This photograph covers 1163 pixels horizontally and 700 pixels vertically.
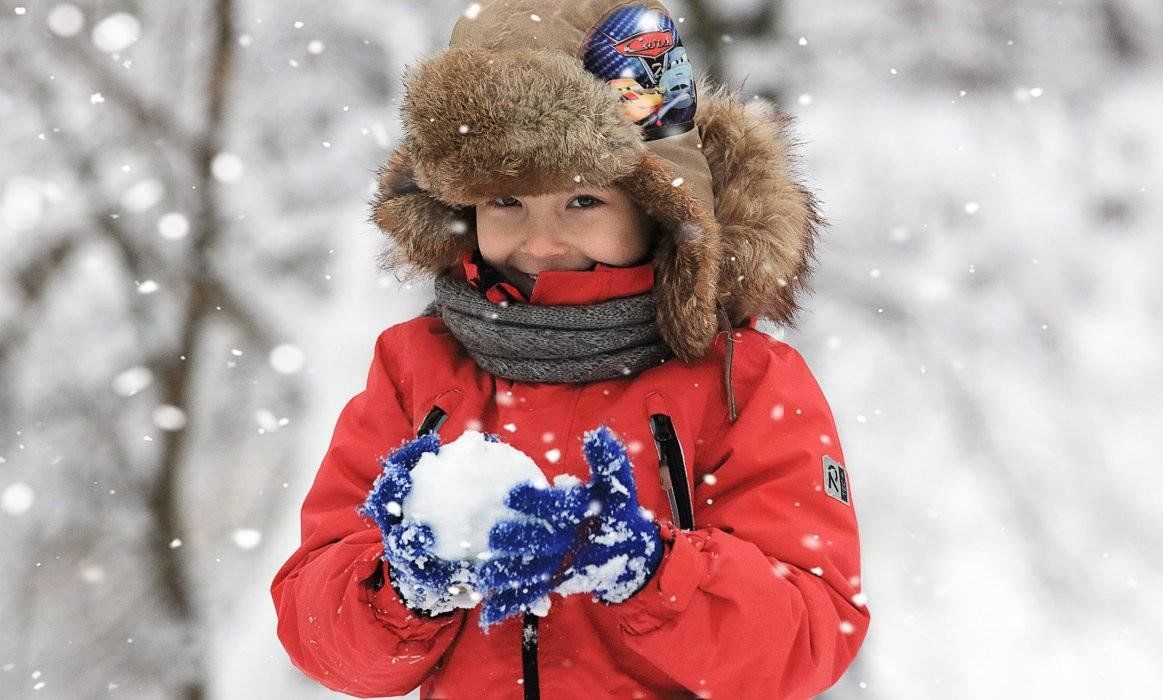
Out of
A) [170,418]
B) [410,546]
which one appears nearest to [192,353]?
[170,418]

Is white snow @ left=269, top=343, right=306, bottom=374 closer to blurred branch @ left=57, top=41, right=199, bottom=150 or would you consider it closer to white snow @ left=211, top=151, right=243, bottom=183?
white snow @ left=211, top=151, right=243, bottom=183

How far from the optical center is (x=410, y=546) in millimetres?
1438

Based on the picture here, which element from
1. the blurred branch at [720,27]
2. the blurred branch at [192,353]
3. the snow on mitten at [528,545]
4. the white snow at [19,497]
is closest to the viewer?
the snow on mitten at [528,545]

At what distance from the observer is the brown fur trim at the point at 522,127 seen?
1704mm

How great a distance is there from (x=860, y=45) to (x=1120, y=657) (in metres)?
2.28

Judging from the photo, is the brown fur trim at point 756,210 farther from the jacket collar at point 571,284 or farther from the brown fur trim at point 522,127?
the brown fur trim at point 522,127

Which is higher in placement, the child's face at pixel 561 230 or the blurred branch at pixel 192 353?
the child's face at pixel 561 230

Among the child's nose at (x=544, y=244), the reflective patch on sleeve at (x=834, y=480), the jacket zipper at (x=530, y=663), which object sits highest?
the child's nose at (x=544, y=244)

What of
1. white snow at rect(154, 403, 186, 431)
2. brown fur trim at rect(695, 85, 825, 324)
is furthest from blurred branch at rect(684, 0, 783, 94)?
white snow at rect(154, 403, 186, 431)

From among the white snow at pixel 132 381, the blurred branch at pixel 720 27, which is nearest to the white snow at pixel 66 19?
the white snow at pixel 132 381

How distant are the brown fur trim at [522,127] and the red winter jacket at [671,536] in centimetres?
19

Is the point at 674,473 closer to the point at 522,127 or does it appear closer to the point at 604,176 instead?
the point at 604,176

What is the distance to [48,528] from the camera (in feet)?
13.3

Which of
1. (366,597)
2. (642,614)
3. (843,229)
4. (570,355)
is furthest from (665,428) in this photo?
(843,229)
